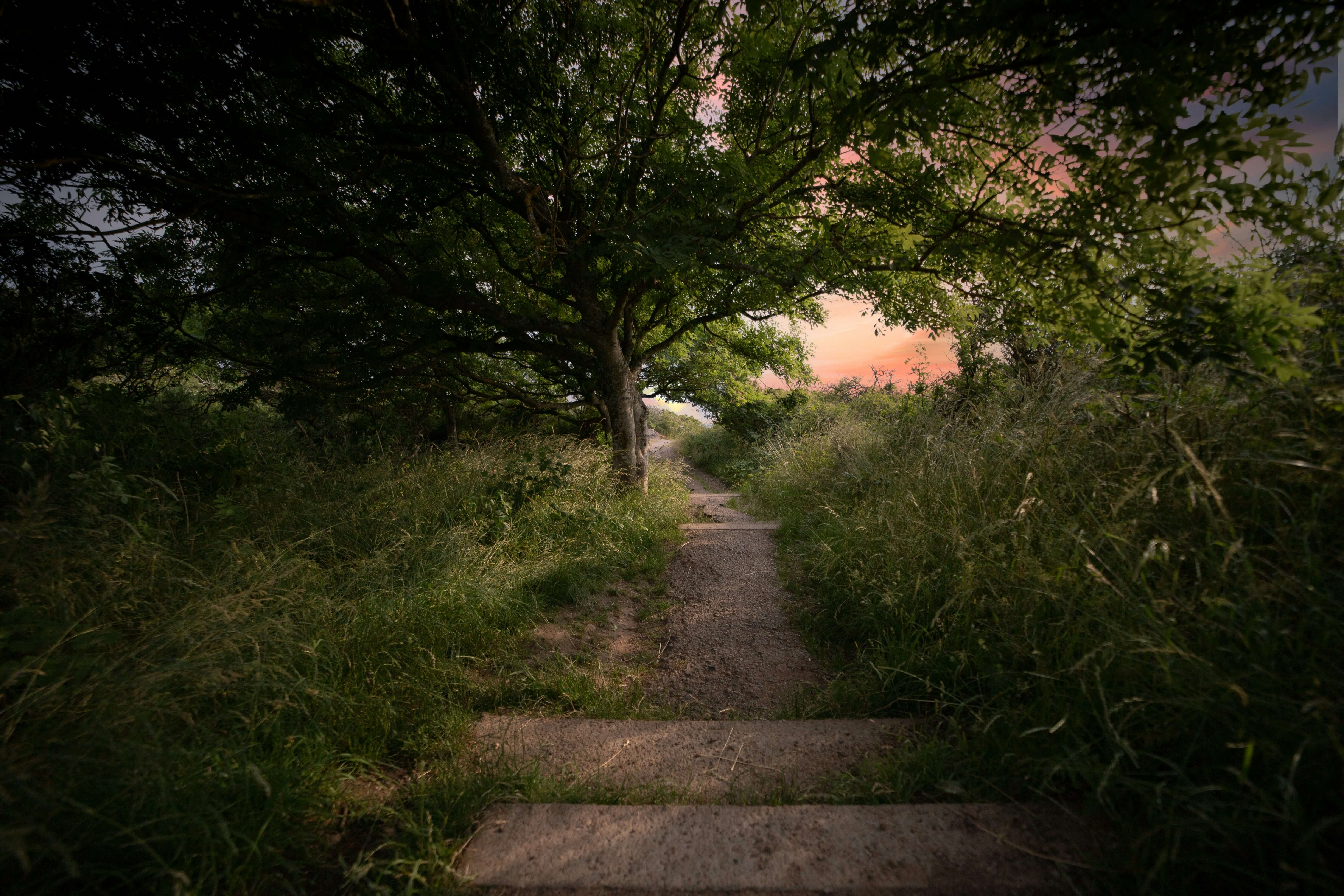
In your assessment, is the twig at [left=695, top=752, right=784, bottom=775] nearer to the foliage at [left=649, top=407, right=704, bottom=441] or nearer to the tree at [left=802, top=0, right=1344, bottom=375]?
the tree at [left=802, top=0, right=1344, bottom=375]

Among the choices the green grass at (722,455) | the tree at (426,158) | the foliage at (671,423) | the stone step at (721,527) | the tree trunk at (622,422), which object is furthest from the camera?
the foliage at (671,423)

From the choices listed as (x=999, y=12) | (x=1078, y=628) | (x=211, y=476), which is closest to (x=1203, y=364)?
(x=1078, y=628)

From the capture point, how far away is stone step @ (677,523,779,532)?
6.32 metres

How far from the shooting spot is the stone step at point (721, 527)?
6.32 metres

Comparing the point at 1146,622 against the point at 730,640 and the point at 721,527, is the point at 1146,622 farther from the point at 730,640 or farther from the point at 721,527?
the point at 721,527

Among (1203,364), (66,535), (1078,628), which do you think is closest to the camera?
(1078,628)

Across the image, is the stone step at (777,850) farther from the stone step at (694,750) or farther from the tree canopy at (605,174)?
the tree canopy at (605,174)

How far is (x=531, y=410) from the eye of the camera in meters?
9.13

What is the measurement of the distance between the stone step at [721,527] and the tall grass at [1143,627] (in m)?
2.83

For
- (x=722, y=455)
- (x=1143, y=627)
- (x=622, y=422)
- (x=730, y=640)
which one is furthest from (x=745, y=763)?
(x=722, y=455)

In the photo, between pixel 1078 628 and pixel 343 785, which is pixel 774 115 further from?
pixel 343 785

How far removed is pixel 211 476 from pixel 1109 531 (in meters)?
6.45

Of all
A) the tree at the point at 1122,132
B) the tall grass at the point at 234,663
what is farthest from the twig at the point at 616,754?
the tree at the point at 1122,132

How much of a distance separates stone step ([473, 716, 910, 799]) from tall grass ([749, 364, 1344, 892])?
0.32 m
